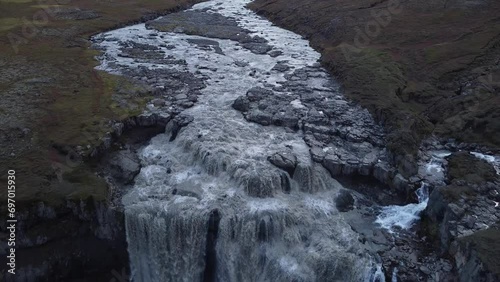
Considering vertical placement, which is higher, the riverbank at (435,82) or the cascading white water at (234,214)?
the riverbank at (435,82)

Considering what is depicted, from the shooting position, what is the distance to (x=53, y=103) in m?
52.0

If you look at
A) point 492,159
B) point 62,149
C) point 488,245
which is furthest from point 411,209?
point 62,149

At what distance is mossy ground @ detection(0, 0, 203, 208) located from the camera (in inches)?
1512

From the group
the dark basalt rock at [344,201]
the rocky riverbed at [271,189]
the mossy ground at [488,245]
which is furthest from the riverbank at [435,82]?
the dark basalt rock at [344,201]

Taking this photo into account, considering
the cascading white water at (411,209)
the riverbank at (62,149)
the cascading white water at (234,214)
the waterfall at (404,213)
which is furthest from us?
the cascading white water at (411,209)

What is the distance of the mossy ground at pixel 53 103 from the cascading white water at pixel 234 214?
574 centimetres

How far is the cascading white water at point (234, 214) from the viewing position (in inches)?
1345

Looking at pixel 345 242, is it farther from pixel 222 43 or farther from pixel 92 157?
pixel 222 43

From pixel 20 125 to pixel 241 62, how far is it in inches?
1373

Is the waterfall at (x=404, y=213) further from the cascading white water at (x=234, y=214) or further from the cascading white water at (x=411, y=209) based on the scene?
the cascading white water at (x=234, y=214)

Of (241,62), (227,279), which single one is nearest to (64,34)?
(241,62)

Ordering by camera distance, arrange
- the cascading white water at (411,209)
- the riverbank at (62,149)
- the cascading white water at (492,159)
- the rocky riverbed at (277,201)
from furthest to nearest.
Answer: the cascading white water at (492,159) < the cascading white water at (411,209) < the riverbank at (62,149) < the rocky riverbed at (277,201)

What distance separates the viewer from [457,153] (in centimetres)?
4350

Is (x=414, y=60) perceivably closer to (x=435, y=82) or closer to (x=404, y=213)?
(x=435, y=82)
